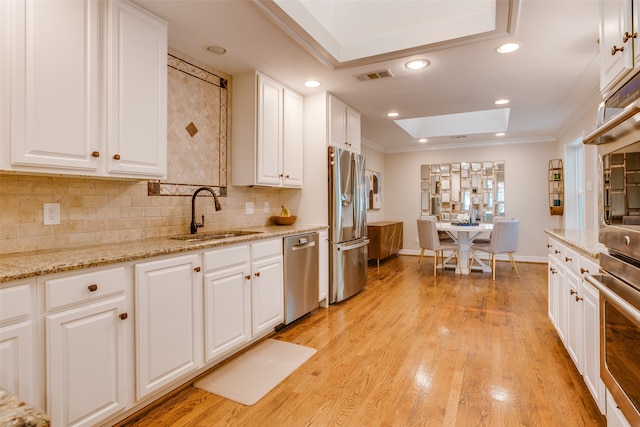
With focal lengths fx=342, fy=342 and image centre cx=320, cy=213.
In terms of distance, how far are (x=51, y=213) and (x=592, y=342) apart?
9.90 ft

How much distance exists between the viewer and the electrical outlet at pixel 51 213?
6.19ft

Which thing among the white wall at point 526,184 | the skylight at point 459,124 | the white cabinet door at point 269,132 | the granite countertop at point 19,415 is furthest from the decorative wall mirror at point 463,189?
the granite countertop at point 19,415

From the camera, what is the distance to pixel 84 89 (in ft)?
5.88

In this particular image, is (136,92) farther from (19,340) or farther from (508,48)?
(508,48)

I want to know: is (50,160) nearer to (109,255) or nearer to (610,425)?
(109,255)

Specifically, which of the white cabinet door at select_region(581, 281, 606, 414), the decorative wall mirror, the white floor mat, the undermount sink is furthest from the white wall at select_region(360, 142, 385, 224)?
the white cabinet door at select_region(581, 281, 606, 414)

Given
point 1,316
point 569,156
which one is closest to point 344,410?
point 1,316

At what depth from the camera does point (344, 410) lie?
6.22 feet

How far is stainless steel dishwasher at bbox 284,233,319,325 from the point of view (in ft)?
9.99

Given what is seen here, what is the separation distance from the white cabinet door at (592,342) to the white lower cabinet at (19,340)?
2489 mm

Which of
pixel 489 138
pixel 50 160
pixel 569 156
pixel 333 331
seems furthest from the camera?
pixel 489 138

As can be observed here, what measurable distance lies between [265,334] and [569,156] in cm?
559

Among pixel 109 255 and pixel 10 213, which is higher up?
pixel 10 213

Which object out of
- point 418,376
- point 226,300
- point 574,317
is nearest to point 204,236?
point 226,300
